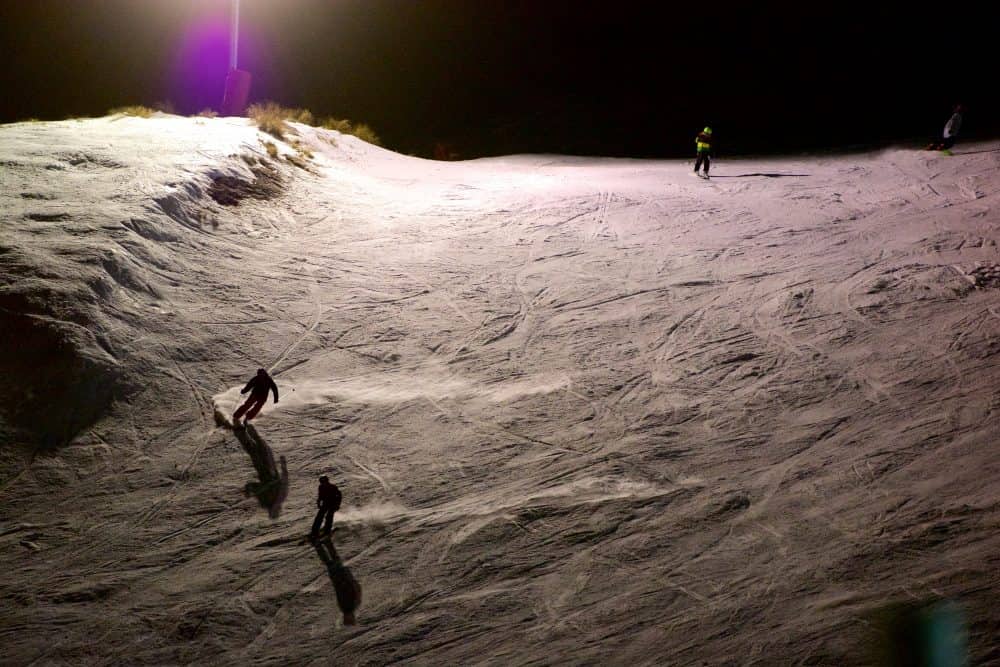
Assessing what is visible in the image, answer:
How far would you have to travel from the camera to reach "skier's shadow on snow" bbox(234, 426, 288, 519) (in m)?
8.80

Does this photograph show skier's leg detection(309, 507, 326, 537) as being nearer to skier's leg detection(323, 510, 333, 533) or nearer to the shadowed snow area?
skier's leg detection(323, 510, 333, 533)

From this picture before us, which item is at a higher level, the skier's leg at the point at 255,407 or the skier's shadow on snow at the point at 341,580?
the skier's leg at the point at 255,407

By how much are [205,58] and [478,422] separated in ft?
112

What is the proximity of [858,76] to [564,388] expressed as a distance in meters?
28.5

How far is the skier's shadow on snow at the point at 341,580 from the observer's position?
7484 millimetres

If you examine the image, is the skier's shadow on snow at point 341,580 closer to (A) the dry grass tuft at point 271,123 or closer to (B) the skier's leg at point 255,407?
(B) the skier's leg at point 255,407

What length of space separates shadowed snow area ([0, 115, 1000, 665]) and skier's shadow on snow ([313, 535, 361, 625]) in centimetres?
5

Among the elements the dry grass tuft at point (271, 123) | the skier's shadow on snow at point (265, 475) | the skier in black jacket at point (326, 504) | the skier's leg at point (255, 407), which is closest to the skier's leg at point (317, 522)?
the skier in black jacket at point (326, 504)

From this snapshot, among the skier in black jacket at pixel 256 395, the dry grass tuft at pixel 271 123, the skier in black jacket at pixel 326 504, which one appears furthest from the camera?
the dry grass tuft at pixel 271 123

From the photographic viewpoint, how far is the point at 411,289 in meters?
13.6

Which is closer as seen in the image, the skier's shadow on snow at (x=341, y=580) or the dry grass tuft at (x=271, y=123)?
the skier's shadow on snow at (x=341, y=580)

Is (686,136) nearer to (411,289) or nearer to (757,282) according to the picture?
(757,282)

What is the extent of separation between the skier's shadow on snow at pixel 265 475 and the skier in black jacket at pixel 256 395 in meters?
0.19

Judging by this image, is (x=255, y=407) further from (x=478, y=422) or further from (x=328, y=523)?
(x=478, y=422)
